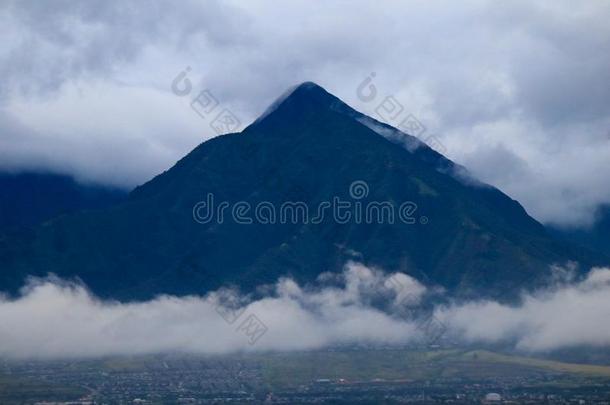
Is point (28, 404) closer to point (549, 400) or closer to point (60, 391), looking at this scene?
point (60, 391)

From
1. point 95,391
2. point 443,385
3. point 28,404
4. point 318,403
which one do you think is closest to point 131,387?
point 95,391

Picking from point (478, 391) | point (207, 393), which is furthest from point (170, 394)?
point (478, 391)

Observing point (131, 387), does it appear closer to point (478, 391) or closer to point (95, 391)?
point (95, 391)

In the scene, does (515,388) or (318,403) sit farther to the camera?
(515,388)

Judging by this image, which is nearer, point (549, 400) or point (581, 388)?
point (549, 400)

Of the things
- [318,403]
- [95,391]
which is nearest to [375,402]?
[318,403]

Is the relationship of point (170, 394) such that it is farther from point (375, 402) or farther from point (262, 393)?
point (375, 402)

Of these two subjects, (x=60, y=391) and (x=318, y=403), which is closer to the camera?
(x=318, y=403)
